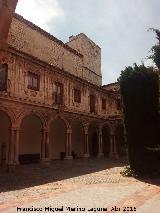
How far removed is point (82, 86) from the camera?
23812 mm

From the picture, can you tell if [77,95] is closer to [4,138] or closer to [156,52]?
[4,138]

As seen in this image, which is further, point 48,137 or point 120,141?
point 120,141

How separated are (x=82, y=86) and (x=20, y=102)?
8.19 meters

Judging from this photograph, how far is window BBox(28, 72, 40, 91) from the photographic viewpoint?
1814cm

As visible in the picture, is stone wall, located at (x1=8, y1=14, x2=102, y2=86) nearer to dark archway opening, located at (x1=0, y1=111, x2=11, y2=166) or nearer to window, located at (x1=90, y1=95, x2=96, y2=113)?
window, located at (x1=90, y1=95, x2=96, y2=113)

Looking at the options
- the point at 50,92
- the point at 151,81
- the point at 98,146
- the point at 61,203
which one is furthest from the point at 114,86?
the point at 61,203

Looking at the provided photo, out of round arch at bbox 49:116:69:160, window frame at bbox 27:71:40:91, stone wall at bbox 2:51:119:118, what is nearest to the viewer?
stone wall at bbox 2:51:119:118

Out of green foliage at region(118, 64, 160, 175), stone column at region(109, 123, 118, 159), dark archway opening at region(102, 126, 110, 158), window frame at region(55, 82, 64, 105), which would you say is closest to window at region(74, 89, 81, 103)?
window frame at region(55, 82, 64, 105)

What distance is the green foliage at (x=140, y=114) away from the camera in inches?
476

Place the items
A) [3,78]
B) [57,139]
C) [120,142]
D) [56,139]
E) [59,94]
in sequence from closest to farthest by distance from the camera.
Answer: [3,78]
[59,94]
[56,139]
[57,139]
[120,142]

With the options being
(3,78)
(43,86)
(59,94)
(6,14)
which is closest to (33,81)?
(43,86)

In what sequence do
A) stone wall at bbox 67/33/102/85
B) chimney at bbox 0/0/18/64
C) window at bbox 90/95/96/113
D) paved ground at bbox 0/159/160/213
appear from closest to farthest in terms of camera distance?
chimney at bbox 0/0/18/64 < paved ground at bbox 0/159/160/213 < window at bbox 90/95/96/113 < stone wall at bbox 67/33/102/85

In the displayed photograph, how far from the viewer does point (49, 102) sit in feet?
64.3

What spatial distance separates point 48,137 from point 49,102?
256 centimetres
